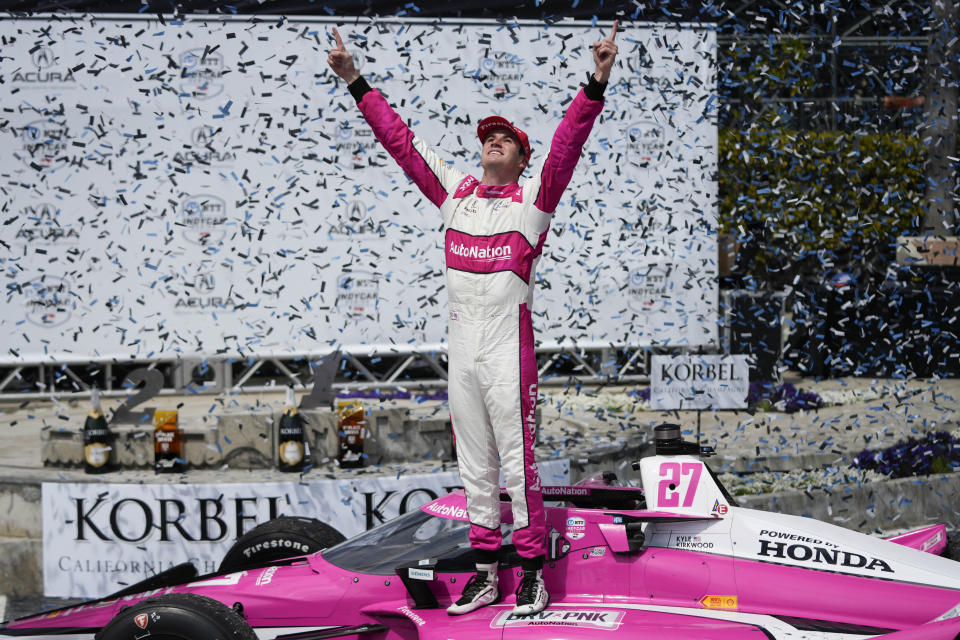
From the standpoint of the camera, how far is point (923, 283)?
1039cm

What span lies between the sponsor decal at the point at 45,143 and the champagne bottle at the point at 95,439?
2943 millimetres

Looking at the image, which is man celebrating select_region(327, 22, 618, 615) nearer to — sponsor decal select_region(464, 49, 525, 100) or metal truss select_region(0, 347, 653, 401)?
sponsor decal select_region(464, 49, 525, 100)

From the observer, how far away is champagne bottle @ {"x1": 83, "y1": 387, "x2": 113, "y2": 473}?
5523 millimetres

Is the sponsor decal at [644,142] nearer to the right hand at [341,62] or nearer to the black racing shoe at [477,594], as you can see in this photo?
the right hand at [341,62]

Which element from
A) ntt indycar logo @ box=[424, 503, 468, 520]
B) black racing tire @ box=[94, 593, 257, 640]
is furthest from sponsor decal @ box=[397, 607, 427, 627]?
black racing tire @ box=[94, 593, 257, 640]

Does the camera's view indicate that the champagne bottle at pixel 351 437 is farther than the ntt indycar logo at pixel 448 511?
Yes

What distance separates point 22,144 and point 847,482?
21.4 feet

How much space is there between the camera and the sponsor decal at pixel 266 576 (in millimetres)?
3594

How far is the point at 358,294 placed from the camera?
26.8 feet

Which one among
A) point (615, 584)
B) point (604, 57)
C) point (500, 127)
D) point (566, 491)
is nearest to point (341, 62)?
point (500, 127)

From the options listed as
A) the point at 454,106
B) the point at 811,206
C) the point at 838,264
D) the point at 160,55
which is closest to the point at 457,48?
the point at 454,106

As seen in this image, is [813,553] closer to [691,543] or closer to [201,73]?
[691,543]

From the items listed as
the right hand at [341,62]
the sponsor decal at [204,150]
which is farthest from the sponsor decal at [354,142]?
the right hand at [341,62]

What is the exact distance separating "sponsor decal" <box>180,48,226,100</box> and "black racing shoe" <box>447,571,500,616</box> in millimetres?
5638
